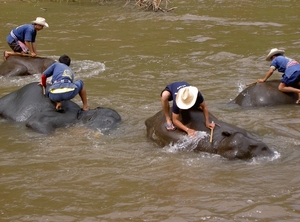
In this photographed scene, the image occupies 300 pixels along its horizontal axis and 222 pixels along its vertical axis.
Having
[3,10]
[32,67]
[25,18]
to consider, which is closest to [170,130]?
[32,67]

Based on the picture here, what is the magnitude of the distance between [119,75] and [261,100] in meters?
3.80

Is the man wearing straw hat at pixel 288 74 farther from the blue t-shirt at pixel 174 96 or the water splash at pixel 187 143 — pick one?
the water splash at pixel 187 143

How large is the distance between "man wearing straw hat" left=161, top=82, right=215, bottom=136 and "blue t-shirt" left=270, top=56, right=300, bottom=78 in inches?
102

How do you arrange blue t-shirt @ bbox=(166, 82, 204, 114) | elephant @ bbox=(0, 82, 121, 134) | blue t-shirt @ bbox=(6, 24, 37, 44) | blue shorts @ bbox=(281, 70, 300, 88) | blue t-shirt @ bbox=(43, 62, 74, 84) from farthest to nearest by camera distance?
blue t-shirt @ bbox=(6, 24, 37, 44)
blue shorts @ bbox=(281, 70, 300, 88)
blue t-shirt @ bbox=(43, 62, 74, 84)
elephant @ bbox=(0, 82, 121, 134)
blue t-shirt @ bbox=(166, 82, 204, 114)

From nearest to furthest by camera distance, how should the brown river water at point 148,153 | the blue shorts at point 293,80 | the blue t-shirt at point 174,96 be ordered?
the brown river water at point 148,153 → the blue t-shirt at point 174,96 → the blue shorts at point 293,80

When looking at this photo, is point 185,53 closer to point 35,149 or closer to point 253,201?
point 35,149

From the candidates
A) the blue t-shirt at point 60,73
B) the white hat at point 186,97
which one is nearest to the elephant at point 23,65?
the blue t-shirt at point 60,73

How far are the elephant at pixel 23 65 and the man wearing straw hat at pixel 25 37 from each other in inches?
4.9

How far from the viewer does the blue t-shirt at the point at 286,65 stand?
31.1 ft

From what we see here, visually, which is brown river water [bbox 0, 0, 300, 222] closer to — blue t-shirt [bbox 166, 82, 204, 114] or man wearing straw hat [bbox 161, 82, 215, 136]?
man wearing straw hat [bbox 161, 82, 215, 136]

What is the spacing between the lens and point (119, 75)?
12141 millimetres

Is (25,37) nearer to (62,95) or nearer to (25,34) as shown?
(25,34)

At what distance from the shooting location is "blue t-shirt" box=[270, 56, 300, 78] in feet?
31.1

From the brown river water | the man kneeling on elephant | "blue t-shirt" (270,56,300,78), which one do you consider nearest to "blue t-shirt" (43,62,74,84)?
the man kneeling on elephant
